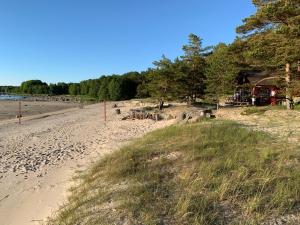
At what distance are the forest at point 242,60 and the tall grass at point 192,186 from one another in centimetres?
787

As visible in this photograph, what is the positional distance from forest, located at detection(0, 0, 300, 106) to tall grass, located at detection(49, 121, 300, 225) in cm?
787

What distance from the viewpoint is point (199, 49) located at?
37812 mm

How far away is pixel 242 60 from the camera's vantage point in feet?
69.9

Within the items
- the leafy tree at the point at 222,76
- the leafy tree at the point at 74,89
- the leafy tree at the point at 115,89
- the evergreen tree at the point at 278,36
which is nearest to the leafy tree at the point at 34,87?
the leafy tree at the point at 74,89

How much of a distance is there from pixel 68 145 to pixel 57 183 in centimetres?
612

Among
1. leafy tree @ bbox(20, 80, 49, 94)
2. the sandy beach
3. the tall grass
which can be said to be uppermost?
leafy tree @ bbox(20, 80, 49, 94)

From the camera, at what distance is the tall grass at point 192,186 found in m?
4.72

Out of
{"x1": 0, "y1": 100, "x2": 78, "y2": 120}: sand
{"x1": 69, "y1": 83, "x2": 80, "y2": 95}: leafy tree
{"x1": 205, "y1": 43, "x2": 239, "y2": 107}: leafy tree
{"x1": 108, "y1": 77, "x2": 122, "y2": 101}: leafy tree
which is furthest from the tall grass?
{"x1": 69, "y1": 83, "x2": 80, "y2": 95}: leafy tree

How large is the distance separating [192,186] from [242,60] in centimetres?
1722

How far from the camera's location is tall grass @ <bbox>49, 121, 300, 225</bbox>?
4.72m

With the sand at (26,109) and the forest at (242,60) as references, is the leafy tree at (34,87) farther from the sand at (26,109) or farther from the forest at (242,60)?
the forest at (242,60)

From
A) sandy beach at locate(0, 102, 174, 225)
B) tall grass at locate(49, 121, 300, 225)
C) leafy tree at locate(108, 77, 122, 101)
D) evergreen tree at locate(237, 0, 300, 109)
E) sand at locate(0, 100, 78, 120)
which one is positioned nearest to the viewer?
tall grass at locate(49, 121, 300, 225)

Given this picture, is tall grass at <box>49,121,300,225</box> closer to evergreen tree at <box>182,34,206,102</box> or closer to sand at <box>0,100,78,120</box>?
evergreen tree at <box>182,34,206,102</box>

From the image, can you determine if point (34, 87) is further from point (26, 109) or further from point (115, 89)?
point (26, 109)
